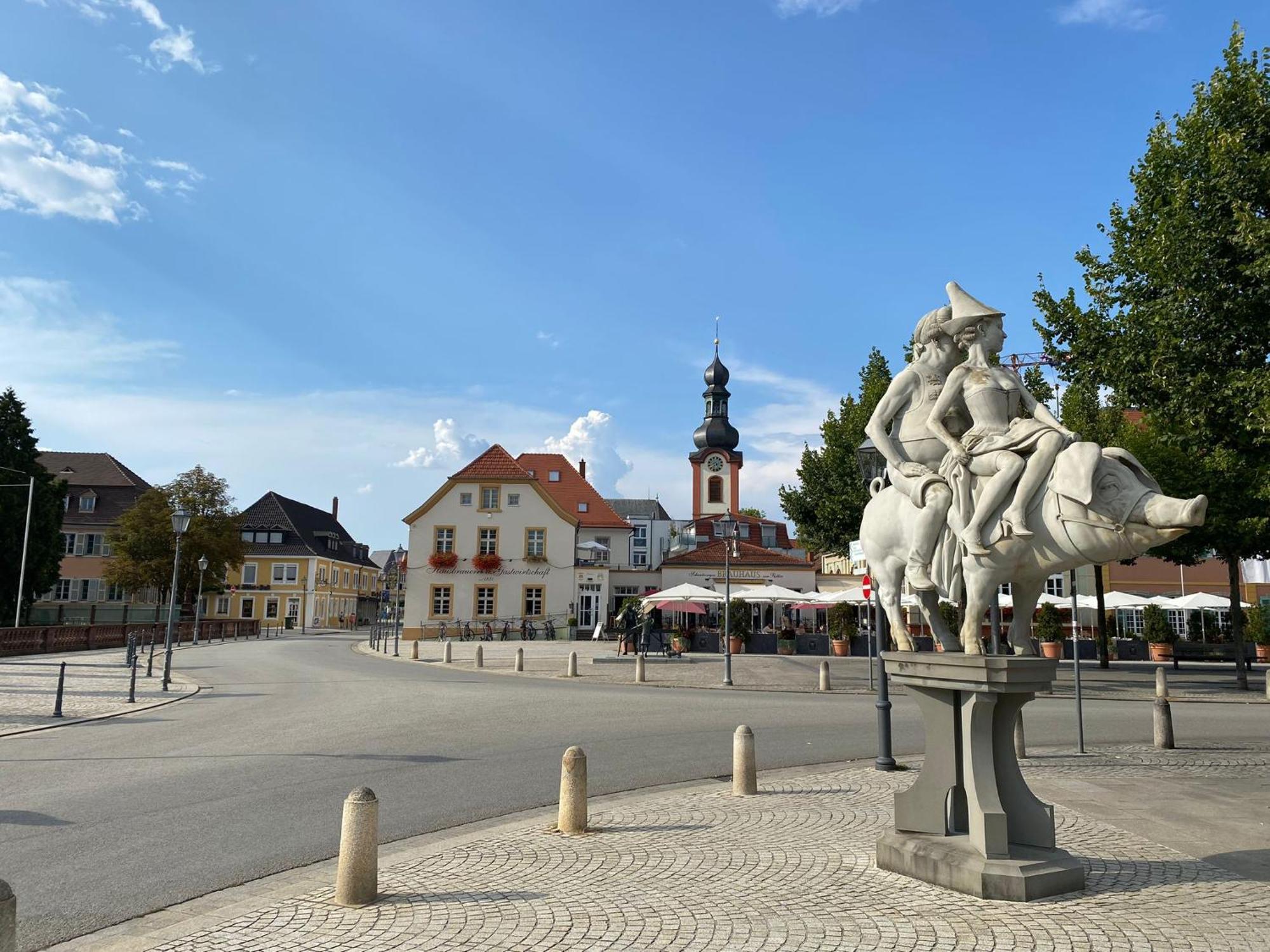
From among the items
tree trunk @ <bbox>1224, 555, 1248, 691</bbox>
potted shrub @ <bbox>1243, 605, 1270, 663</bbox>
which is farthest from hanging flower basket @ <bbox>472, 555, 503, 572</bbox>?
tree trunk @ <bbox>1224, 555, 1248, 691</bbox>

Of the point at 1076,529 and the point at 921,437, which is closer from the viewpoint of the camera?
the point at 1076,529

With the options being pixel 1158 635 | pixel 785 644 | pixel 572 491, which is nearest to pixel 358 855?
pixel 785 644

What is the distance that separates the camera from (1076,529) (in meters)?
6.01

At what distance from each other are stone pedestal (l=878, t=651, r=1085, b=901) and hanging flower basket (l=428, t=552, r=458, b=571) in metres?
44.3

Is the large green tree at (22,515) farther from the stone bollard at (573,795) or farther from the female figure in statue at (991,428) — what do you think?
the female figure in statue at (991,428)

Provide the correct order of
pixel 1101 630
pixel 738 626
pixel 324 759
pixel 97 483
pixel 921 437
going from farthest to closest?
pixel 97 483, pixel 738 626, pixel 1101 630, pixel 324 759, pixel 921 437

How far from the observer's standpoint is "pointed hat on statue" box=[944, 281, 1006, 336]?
7.00 m

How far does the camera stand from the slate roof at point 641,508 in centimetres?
11456

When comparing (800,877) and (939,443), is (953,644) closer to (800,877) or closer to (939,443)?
(939,443)

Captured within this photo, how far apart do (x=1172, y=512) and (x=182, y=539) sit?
56.7 meters

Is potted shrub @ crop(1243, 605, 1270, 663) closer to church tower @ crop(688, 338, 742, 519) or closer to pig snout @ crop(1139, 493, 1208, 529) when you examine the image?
pig snout @ crop(1139, 493, 1208, 529)

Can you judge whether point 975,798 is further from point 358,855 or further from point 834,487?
point 834,487

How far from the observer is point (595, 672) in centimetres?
2589

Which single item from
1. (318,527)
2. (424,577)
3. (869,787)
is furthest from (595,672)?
(318,527)
